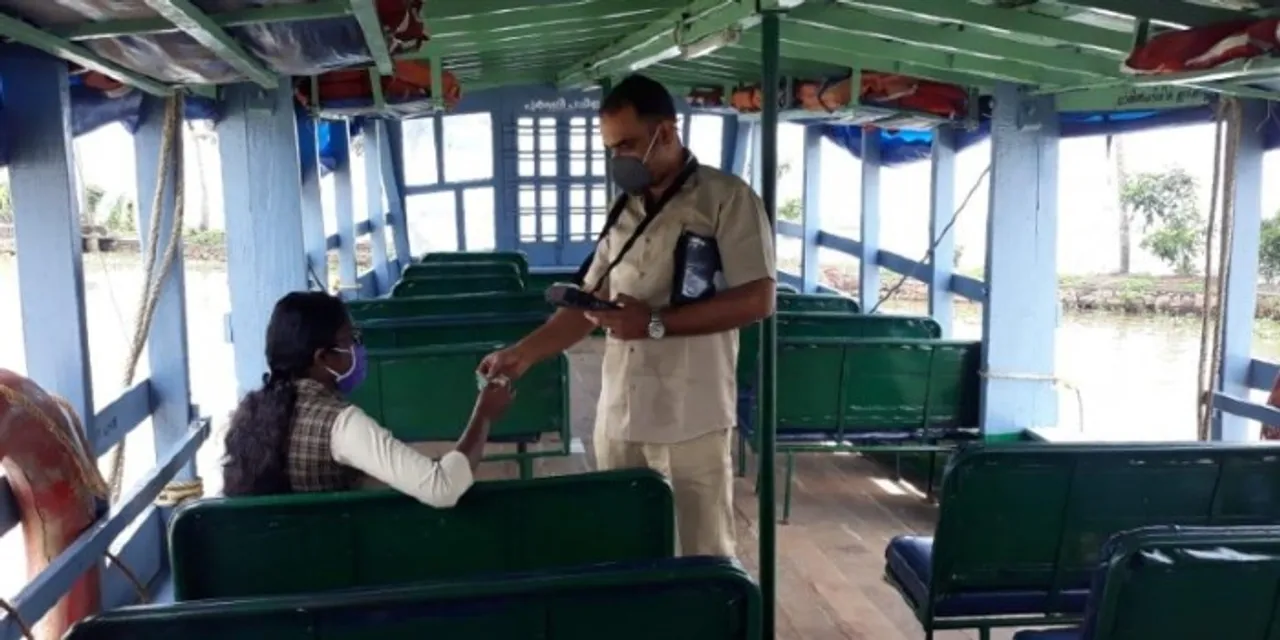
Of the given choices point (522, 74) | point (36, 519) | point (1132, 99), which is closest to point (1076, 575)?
point (36, 519)

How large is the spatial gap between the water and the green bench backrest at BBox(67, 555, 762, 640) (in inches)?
188

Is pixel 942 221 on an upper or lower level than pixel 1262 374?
upper

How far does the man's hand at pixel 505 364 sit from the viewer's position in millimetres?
2600

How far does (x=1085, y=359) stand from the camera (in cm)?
1597

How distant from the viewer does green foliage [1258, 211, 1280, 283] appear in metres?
12.1

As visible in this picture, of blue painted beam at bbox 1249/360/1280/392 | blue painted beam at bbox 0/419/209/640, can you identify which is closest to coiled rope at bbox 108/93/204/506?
blue painted beam at bbox 0/419/209/640

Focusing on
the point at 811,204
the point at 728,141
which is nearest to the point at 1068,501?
the point at 811,204

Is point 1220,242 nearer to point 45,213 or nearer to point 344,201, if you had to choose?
point 45,213

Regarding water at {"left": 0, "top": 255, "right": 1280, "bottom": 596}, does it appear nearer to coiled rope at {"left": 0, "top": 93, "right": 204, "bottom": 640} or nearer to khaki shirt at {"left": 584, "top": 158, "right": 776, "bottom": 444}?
coiled rope at {"left": 0, "top": 93, "right": 204, "bottom": 640}

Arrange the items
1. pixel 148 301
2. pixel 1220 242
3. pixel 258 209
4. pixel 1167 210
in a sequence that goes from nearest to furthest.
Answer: pixel 148 301 < pixel 1220 242 < pixel 258 209 < pixel 1167 210

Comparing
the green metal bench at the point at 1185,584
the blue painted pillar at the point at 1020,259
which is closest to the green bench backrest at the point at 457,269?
the blue painted pillar at the point at 1020,259

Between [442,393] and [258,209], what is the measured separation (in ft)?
5.54

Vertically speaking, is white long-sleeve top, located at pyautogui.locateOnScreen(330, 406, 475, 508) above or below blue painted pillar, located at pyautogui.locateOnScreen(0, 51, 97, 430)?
below

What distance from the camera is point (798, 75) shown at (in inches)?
298
